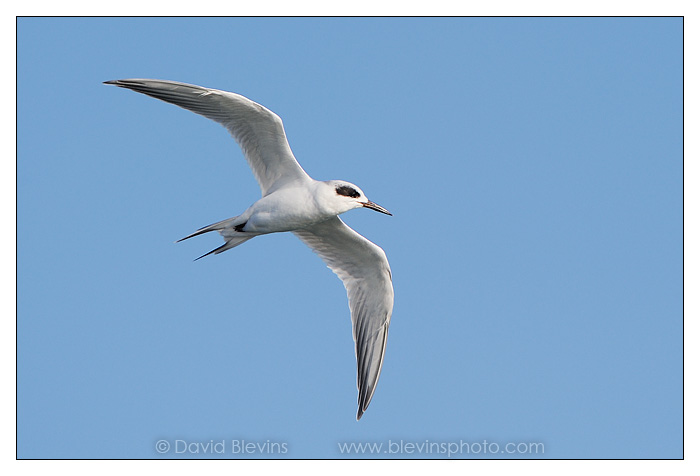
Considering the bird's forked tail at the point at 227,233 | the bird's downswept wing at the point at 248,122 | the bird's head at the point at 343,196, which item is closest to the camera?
the bird's downswept wing at the point at 248,122

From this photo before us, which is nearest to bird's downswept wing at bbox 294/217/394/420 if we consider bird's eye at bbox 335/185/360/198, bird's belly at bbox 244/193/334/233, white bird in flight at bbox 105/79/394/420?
white bird in flight at bbox 105/79/394/420

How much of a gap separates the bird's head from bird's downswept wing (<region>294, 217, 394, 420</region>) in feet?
4.79

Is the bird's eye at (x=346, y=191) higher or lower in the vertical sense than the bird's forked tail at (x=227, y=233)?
higher

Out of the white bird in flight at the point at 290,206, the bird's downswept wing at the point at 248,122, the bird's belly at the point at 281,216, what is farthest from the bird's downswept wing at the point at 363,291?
the bird's downswept wing at the point at 248,122

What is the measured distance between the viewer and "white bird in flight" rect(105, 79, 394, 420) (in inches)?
490

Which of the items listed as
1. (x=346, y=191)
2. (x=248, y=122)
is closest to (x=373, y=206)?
(x=346, y=191)

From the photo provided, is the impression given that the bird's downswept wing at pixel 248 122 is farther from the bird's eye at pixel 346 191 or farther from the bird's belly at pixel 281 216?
the bird's eye at pixel 346 191

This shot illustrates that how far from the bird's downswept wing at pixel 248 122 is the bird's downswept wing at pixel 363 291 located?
4.44 ft

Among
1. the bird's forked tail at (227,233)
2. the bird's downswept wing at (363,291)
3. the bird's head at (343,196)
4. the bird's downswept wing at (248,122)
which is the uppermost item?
the bird's downswept wing at (248,122)

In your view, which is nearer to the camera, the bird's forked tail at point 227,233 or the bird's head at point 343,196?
the bird's head at point 343,196

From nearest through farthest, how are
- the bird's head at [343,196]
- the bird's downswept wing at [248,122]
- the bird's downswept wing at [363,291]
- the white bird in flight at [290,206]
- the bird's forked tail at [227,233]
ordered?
the bird's downswept wing at [248,122] < the white bird in flight at [290,206] < the bird's head at [343,196] < the bird's forked tail at [227,233] < the bird's downswept wing at [363,291]

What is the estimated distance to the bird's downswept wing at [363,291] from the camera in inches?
562

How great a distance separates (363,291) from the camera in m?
14.7
